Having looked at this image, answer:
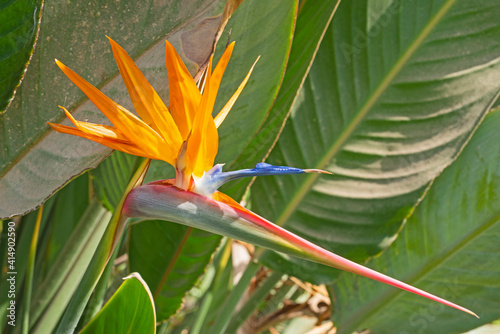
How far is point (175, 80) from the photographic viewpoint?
0.37 m

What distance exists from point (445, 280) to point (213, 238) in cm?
45

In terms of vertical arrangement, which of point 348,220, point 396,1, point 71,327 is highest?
→ point 396,1

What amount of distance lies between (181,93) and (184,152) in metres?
0.05

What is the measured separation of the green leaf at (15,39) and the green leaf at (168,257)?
35 cm

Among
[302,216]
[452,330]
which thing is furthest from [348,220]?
[452,330]

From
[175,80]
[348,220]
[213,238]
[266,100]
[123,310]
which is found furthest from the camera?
[348,220]

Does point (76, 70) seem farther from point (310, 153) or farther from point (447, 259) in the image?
point (447, 259)

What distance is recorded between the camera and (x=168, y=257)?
0.79 metres

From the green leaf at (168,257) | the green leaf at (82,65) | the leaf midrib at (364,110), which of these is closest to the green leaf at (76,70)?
the green leaf at (82,65)

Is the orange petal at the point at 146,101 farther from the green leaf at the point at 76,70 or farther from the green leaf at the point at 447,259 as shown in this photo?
the green leaf at the point at 447,259

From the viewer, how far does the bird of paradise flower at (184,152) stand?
1.10 ft

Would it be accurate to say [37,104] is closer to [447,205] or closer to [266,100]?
[266,100]

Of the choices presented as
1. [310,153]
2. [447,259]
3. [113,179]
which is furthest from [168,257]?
[447,259]

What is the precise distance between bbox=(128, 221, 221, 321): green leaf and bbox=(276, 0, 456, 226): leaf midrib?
17cm
